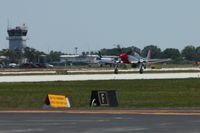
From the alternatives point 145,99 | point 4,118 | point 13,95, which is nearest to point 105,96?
point 145,99

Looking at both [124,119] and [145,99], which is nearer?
[124,119]

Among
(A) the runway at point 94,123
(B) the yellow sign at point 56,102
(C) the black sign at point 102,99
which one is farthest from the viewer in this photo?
→ (C) the black sign at point 102,99

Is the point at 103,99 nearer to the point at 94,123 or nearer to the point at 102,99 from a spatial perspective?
the point at 102,99

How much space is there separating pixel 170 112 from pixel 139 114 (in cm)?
149

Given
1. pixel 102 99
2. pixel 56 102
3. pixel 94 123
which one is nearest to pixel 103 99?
pixel 102 99

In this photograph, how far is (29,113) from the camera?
2700cm

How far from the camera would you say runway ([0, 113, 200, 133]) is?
19.9m

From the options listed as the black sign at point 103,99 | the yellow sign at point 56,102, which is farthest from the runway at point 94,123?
the black sign at point 103,99

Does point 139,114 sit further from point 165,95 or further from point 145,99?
point 165,95

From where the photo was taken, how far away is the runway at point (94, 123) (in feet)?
65.4

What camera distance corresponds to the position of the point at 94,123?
22.2m

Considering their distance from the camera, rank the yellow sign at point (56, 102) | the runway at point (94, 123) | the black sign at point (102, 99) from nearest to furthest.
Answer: the runway at point (94, 123), the yellow sign at point (56, 102), the black sign at point (102, 99)

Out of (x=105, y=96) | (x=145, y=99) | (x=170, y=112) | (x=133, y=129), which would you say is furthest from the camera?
(x=145, y=99)

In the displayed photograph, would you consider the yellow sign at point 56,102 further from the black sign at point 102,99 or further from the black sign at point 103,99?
the black sign at point 103,99
